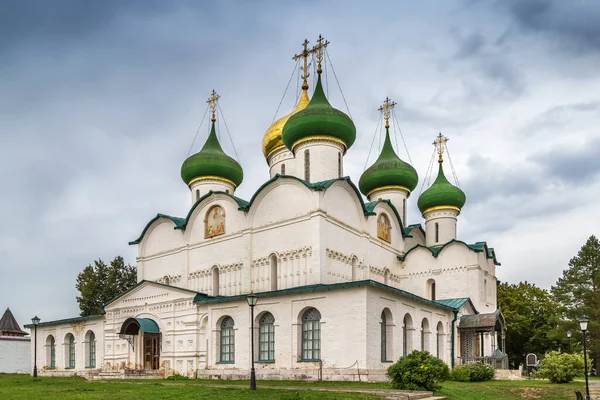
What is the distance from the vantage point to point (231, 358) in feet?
70.2

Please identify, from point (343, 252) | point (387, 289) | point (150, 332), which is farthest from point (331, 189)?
point (150, 332)

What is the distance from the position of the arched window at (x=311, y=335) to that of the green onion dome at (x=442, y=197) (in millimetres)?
13140

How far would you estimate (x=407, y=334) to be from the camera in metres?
21.2

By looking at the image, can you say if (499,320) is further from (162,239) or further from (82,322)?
(82,322)

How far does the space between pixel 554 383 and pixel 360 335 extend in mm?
6488

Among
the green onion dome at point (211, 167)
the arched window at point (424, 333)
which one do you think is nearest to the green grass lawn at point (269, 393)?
the arched window at point (424, 333)

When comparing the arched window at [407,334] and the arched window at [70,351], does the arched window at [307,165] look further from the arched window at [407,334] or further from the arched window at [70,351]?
the arched window at [70,351]

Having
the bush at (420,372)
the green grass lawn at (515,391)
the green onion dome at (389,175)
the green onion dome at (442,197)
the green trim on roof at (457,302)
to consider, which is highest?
the green onion dome at (389,175)

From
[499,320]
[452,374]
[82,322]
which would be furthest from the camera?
[82,322]

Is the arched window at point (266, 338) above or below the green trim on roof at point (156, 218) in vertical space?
below

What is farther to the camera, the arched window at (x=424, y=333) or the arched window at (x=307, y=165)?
the arched window at (x=307, y=165)

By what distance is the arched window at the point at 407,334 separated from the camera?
2077 centimetres

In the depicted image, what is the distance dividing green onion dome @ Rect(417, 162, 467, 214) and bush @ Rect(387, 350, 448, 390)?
55.0 ft

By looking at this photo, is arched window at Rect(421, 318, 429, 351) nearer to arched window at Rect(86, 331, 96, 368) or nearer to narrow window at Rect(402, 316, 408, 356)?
narrow window at Rect(402, 316, 408, 356)
